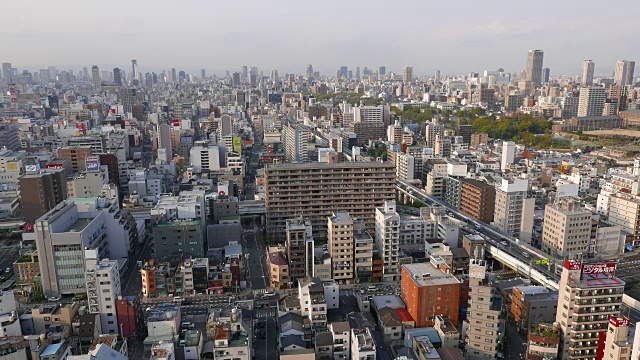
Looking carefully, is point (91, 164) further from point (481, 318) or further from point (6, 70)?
point (6, 70)

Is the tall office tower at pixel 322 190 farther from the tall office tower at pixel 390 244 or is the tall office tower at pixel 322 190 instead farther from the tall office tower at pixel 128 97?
the tall office tower at pixel 128 97

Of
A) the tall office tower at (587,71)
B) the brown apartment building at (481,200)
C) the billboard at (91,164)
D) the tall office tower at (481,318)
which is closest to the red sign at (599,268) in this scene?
the tall office tower at (481,318)

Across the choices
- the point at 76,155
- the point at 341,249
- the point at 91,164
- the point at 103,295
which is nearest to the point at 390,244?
the point at 341,249

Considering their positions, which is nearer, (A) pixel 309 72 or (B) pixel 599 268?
(B) pixel 599 268

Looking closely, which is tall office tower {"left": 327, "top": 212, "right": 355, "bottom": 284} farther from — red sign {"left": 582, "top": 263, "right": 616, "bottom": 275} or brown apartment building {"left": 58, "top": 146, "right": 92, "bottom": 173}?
brown apartment building {"left": 58, "top": 146, "right": 92, "bottom": 173}

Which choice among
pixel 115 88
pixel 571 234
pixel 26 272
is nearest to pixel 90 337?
pixel 26 272

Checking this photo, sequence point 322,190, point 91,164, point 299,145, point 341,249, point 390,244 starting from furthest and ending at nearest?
point 299,145 < point 91,164 < point 322,190 < point 390,244 < point 341,249

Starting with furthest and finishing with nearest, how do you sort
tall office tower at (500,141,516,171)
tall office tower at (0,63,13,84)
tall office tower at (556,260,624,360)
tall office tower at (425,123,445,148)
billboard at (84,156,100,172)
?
1. tall office tower at (0,63,13,84)
2. tall office tower at (425,123,445,148)
3. tall office tower at (500,141,516,171)
4. billboard at (84,156,100,172)
5. tall office tower at (556,260,624,360)

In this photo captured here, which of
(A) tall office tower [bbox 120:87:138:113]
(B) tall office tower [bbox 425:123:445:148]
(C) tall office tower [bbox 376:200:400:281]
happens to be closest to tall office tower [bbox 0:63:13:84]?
(A) tall office tower [bbox 120:87:138:113]

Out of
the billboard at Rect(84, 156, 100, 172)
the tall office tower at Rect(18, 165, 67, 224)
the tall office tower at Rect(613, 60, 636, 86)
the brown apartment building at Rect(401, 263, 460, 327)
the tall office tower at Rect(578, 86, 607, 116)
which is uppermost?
the tall office tower at Rect(613, 60, 636, 86)
